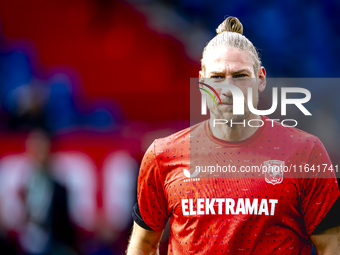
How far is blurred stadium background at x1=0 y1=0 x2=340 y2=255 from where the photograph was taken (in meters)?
4.21

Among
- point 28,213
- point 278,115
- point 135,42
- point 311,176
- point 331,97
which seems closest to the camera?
point 311,176

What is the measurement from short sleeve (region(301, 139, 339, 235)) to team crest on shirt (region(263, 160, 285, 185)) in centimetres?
13

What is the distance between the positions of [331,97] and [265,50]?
3.38 feet

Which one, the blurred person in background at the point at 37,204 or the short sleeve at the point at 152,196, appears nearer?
the short sleeve at the point at 152,196

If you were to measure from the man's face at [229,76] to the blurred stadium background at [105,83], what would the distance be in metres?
2.14

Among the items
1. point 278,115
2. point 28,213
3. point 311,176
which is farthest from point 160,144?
point 28,213

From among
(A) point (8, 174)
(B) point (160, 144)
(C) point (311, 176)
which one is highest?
(B) point (160, 144)

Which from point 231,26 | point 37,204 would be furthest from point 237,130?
point 37,204

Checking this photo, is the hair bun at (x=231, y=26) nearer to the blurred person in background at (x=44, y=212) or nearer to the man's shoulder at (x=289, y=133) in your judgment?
the man's shoulder at (x=289, y=133)

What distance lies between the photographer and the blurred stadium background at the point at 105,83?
13.8ft

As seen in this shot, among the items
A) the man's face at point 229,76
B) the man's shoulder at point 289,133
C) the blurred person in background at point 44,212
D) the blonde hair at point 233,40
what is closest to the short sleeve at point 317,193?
the man's shoulder at point 289,133

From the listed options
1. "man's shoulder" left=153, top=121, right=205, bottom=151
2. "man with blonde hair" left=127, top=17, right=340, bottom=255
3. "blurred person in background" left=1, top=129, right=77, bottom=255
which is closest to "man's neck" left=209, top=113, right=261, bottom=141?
"man with blonde hair" left=127, top=17, right=340, bottom=255

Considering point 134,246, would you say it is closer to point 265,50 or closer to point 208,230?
point 208,230

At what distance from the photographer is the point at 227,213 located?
192 centimetres
